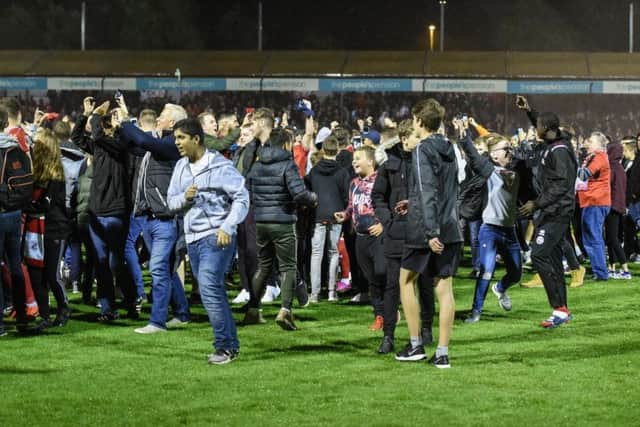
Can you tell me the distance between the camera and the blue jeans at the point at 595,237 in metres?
14.9

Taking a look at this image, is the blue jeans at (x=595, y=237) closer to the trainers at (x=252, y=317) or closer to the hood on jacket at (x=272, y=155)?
the trainers at (x=252, y=317)

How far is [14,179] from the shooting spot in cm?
995

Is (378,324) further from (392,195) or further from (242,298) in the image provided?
(242,298)

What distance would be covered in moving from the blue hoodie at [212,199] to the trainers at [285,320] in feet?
6.84

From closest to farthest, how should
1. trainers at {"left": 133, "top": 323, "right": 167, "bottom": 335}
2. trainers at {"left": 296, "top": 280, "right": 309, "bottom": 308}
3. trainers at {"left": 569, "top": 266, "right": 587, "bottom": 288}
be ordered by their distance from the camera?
1. trainers at {"left": 133, "top": 323, "right": 167, "bottom": 335}
2. trainers at {"left": 296, "top": 280, "right": 309, "bottom": 308}
3. trainers at {"left": 569, "top": 266, "right": 587, "bottom": 288}

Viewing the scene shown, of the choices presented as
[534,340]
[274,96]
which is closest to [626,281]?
[534,340]

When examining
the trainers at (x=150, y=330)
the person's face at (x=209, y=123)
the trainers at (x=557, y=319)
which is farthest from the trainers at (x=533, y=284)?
the trainers at (x=150, y=330)

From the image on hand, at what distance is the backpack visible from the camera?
9883mm

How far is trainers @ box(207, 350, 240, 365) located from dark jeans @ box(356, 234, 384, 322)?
6.59 ft

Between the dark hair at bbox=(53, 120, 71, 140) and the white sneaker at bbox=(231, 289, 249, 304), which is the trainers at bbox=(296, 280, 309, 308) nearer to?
the white sneaker at bbox=(231, 289, 249, 304)

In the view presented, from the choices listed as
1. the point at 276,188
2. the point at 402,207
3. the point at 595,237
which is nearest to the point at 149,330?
the point at 276,188

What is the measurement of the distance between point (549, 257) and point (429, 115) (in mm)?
3043

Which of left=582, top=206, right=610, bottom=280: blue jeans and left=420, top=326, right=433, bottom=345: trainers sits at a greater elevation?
left=582, top=206, right=610, bottom=280: blue jeans

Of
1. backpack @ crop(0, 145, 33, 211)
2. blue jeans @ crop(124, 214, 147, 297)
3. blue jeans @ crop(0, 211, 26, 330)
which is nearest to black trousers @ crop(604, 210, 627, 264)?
blue jeans @ crop(124, 214, 147, 297)
